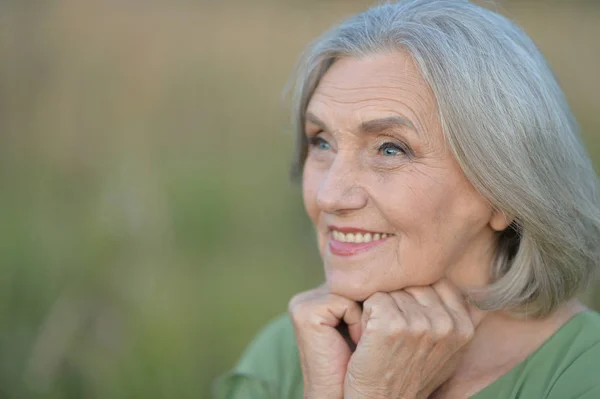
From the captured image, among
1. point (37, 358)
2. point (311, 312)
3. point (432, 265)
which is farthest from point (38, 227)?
point (432, 265)

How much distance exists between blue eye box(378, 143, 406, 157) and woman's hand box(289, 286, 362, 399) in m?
0.51

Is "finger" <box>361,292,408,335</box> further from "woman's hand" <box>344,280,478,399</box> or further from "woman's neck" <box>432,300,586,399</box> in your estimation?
"woman's neck" <box>432,300,586,399</box>

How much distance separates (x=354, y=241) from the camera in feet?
8.14

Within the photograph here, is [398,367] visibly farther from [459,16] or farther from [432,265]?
[459,16]

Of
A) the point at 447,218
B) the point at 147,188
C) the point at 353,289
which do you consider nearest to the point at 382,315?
the point at 353,289

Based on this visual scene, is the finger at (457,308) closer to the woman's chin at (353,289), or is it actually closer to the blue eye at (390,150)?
the woman's chin at (353,289)

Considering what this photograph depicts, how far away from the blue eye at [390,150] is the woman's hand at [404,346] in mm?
457

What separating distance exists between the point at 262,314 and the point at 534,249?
2095 millimetres

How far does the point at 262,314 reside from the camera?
14.0 feet

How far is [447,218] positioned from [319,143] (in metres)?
0.56

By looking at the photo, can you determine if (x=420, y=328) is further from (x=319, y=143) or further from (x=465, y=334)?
(x=319, y=143)

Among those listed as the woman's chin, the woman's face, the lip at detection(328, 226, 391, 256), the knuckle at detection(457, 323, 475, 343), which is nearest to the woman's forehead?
the woman's face

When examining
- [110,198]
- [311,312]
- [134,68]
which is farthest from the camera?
[134,68]

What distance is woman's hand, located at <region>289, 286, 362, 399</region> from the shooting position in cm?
247
